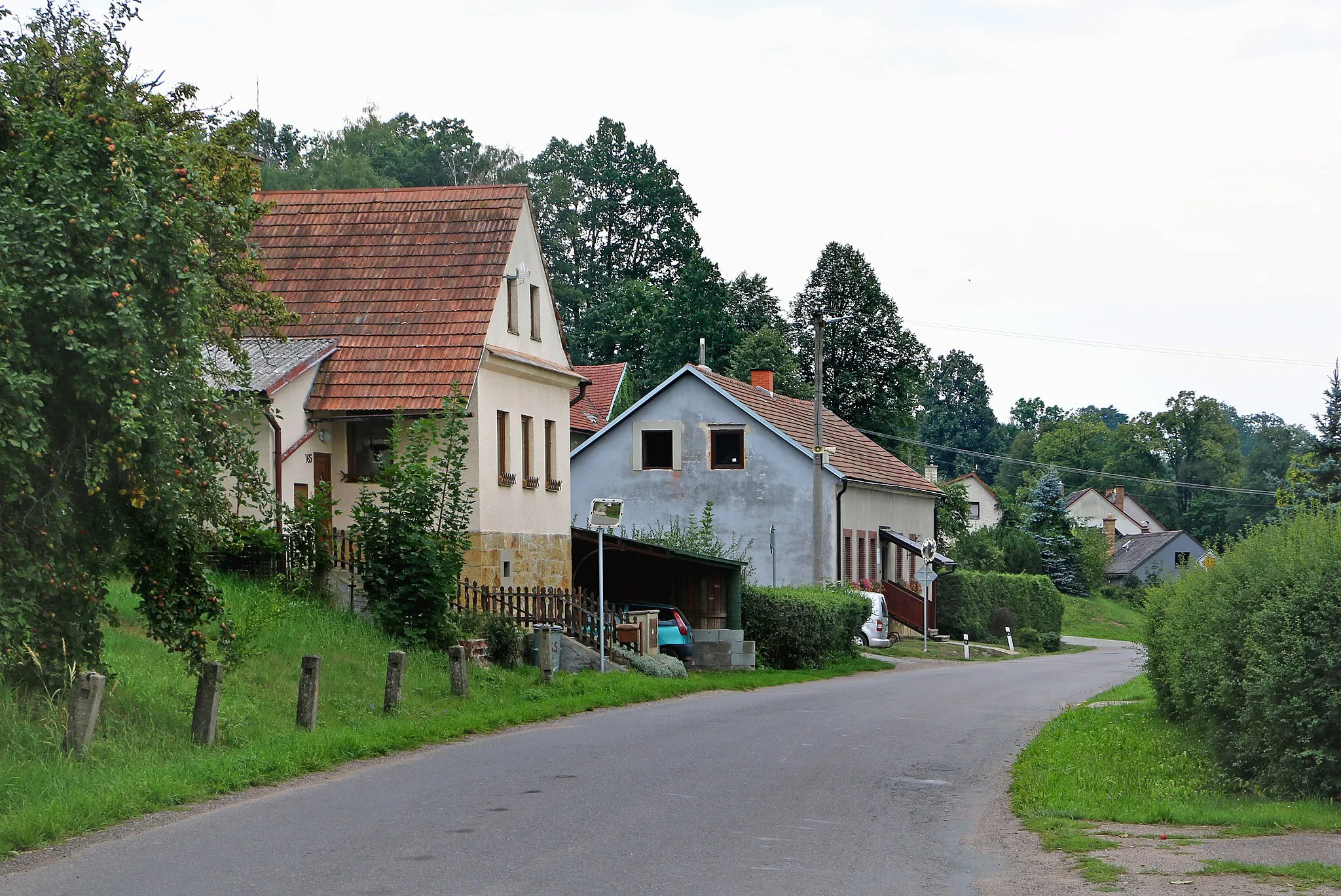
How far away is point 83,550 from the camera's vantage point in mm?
13828

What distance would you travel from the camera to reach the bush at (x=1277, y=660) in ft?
39.0

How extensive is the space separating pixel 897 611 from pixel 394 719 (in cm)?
3536

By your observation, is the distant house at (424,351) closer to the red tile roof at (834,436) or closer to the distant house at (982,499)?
the red tile roof at (834,436)

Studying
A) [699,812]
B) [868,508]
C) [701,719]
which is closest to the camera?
[699,812]

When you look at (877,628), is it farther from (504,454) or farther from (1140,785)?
(1140,785)

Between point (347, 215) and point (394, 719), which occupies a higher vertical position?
point (347, 215)

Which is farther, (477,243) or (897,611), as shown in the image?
(897,611)

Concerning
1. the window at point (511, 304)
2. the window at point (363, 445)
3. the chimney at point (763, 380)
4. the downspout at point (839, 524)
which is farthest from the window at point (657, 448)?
the window at point (363, 445)

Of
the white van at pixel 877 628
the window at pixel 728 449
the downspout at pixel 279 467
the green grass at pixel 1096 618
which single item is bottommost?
the green grass at pixel 1096 618

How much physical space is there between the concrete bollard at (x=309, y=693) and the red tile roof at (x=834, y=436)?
28589mm

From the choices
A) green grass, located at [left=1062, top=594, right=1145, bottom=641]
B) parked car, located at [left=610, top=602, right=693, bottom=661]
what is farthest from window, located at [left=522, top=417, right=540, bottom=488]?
green grass, located at [left=1062, top=594, right=1145, bottom=641]

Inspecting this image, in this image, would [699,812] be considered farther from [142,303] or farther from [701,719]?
[701,719]

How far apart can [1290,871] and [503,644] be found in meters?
16.3

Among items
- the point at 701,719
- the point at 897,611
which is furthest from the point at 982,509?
the point at 701,719
